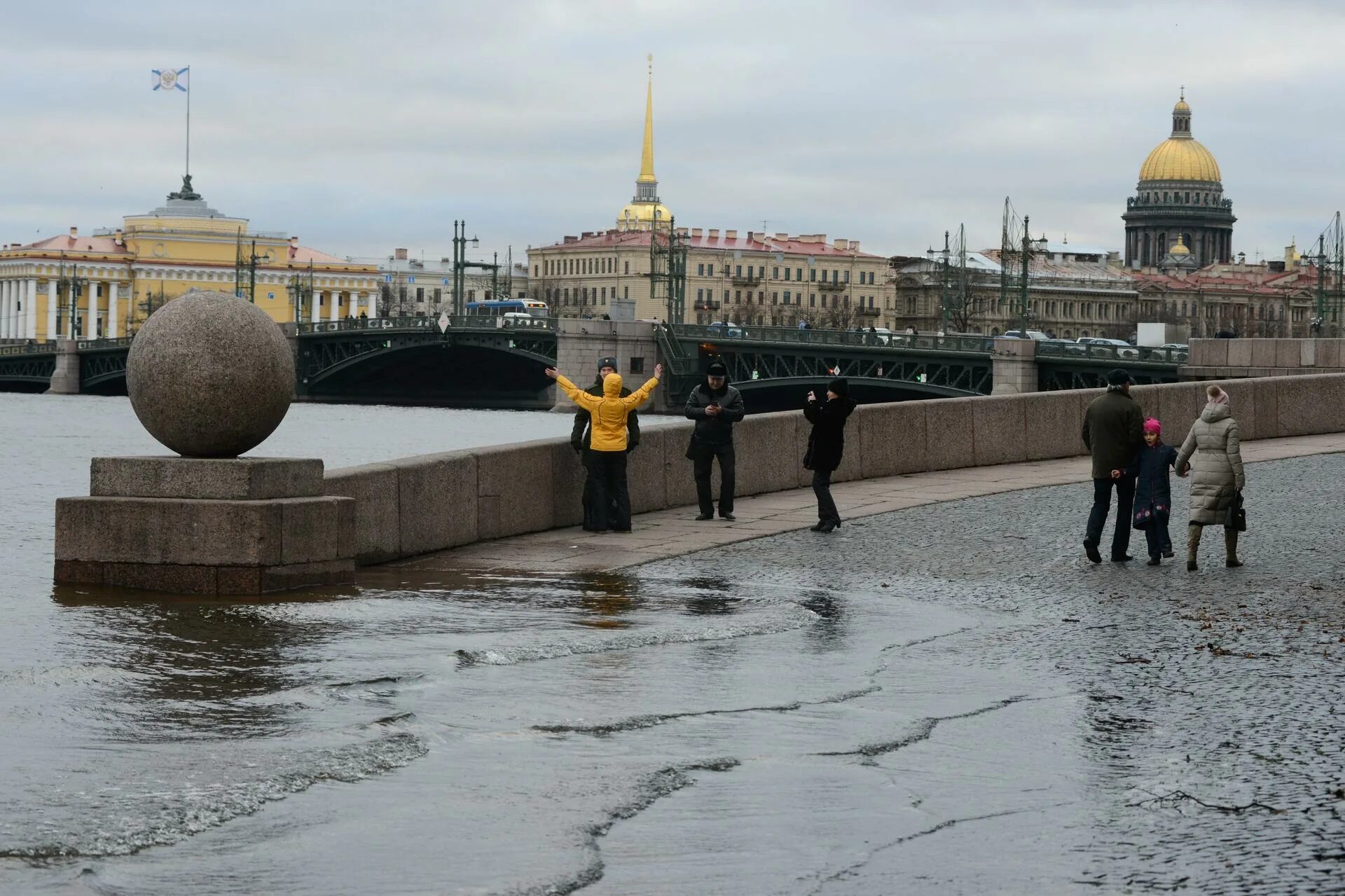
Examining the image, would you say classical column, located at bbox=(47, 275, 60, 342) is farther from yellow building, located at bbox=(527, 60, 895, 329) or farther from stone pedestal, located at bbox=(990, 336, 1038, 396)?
stone pedestal, located at bbox=(990, 336, 1038, 396)

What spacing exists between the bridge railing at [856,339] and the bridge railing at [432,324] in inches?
345

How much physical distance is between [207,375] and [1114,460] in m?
5.19

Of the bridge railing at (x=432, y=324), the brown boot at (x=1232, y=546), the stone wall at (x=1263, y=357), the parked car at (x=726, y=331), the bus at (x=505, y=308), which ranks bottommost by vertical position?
the brown boot at (x=1232, y=546)

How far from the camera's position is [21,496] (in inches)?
974

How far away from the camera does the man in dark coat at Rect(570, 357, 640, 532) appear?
12594 millimetres

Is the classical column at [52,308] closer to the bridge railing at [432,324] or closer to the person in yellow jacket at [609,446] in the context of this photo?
the bridge railing at [432,324]

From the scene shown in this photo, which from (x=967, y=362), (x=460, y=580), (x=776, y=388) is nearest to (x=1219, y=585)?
(x=460, y=580)

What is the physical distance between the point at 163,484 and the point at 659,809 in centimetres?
515

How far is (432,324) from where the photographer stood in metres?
71.6

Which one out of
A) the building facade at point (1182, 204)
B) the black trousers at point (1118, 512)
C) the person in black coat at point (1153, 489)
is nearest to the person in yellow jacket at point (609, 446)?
the black trousers at point (1118, 512)

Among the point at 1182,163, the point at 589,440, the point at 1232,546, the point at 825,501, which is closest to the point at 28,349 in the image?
the point at 589,440

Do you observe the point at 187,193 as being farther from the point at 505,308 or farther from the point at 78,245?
the point at 505,308

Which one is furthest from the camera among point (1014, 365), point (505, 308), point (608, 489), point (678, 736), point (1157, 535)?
point (505, 308)

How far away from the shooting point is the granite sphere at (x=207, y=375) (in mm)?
9891
